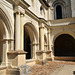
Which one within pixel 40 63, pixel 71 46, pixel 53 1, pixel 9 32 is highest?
pixel 53 1

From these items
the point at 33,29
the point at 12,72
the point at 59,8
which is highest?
the point at 59,8

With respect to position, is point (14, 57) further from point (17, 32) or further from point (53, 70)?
point (53, 70)

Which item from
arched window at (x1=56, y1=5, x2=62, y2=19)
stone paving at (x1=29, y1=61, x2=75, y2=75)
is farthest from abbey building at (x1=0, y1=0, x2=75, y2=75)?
stone paving at (x1=29, y1=61, x2=75, y2=75)

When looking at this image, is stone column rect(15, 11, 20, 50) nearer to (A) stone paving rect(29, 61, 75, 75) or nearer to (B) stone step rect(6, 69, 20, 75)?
(B) stone step rect(6, 69, 20, 75)

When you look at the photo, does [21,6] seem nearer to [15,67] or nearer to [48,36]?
[15,67]

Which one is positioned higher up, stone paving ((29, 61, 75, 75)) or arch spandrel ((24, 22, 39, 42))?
arch spandrel ((24, 22, 39, 42))

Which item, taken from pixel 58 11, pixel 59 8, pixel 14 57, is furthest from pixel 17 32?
pixel 59 8

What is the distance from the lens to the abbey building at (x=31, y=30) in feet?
23.5

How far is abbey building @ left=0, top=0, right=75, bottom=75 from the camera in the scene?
718 centimetres

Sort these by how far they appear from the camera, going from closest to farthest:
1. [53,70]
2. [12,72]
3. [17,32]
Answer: [12,72]
[17,32]
[53,70]

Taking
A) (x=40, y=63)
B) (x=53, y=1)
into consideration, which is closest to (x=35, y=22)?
(x=40, y=63)

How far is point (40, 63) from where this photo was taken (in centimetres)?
1140

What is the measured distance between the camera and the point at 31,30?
11.8 m

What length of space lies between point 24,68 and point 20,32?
279 cm
